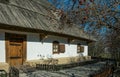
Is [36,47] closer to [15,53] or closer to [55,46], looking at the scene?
[15,53]

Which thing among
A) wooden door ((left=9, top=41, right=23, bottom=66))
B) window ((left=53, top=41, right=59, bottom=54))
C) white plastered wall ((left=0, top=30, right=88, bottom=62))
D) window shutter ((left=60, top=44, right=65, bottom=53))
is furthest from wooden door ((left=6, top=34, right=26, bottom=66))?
window shutter ((left=60, top=44, right=65, bottom=53))

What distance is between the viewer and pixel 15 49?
11414mm

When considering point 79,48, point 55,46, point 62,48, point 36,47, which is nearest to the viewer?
point 36,47

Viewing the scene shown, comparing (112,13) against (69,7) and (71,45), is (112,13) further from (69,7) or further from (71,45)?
(71,45)

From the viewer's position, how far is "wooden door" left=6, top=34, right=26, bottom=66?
1082cm

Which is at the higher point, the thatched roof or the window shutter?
the thatched roof

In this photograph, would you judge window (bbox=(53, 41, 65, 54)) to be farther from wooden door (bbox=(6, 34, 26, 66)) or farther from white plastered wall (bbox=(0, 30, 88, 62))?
wooden door (bbox=(6, 34, 26, 66))

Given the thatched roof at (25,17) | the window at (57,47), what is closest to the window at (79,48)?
the window at (57,47)

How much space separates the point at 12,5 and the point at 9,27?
2.06 metres

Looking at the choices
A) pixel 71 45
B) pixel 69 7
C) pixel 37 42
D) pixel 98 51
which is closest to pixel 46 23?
pixel 37 42

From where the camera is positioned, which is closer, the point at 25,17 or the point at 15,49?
the point at 15,49

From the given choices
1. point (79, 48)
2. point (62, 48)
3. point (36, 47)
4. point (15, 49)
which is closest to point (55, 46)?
point (62, 48)

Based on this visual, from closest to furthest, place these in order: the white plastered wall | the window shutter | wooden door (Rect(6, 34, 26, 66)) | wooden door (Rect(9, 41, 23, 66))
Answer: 1. the white plastered wall
2. wooden door (Rect(6, 34, 26, 66))
3. wooden door (Rect(9, 41, 23, 66))
4. the window shutter

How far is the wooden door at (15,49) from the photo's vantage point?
10820mm
